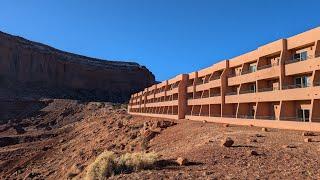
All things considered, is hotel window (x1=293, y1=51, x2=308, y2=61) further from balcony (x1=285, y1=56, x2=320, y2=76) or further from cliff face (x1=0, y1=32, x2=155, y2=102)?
cliff face (x1=0, y1=32, x2=155, y2=102)

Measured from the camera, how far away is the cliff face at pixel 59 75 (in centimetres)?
13610

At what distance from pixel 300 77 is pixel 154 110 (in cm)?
4288

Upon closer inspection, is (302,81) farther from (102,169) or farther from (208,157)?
(102,169)

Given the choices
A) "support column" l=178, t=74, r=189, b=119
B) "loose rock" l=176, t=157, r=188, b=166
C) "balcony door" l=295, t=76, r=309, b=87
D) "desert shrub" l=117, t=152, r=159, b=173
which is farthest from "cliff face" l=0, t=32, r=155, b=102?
"loose rock" l=176, t=157, r=188, b=166

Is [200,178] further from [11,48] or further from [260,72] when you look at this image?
[11,48]

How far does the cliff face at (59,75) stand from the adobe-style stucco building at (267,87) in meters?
93.7

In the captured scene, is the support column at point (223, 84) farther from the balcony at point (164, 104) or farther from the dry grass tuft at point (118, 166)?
the dry grass tuft at point (118, 166)

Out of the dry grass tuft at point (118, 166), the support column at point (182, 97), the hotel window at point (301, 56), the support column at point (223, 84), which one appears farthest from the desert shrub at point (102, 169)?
the support column at point (182, 97)

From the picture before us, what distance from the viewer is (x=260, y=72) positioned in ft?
109

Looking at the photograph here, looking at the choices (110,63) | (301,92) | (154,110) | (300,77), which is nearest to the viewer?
(301,92)

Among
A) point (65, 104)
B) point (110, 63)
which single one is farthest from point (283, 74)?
point (110, 63)

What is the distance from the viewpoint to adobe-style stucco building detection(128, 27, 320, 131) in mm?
27500

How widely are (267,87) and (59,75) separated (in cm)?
12546

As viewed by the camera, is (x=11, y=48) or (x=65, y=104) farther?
(x=11, y=48)
